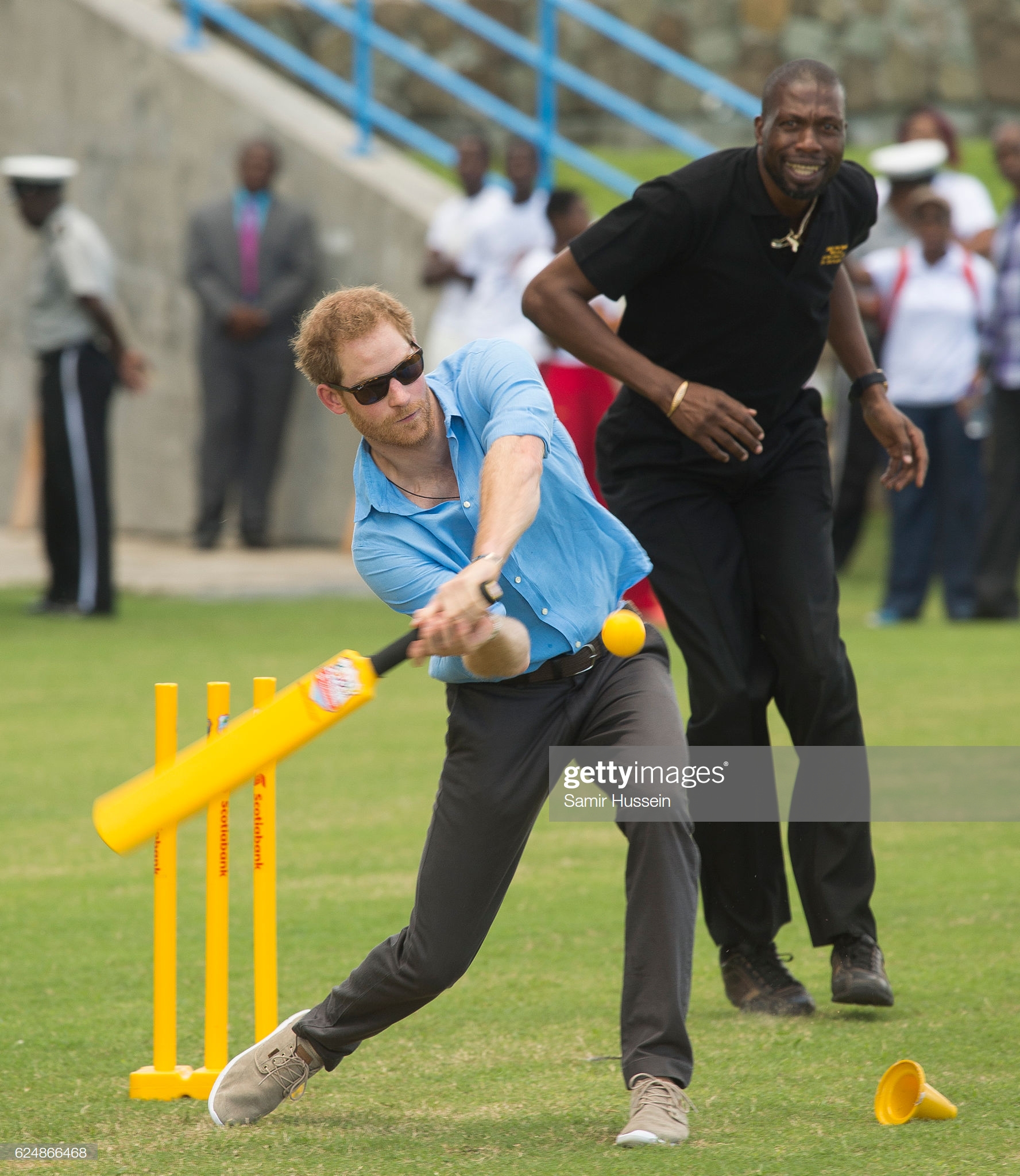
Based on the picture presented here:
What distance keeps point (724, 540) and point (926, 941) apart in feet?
4.35

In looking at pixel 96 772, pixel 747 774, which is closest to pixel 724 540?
pixel 747 774

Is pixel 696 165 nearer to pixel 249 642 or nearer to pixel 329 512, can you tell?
pixel 249 642

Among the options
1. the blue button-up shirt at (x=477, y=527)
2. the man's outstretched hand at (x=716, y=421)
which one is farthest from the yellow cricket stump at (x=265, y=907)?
the man's outstretched hand at (x=716, y=421)

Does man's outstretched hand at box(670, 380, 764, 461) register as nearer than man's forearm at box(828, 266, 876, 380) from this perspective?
Yes

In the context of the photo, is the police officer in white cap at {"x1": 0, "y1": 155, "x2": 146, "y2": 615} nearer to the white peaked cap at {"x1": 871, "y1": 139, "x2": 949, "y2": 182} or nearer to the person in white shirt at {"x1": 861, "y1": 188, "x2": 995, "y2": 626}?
the person in white shirt at {"x1": 861, "y1": 188, "x2": 995, "y2": 626}

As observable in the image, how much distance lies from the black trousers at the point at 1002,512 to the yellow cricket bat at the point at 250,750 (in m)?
8.40

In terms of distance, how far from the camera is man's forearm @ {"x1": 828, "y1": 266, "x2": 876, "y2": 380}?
539 cm

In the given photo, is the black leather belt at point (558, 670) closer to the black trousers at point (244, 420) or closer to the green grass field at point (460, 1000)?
the green grass field at point (460, 1000)

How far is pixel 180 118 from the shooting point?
16.1m

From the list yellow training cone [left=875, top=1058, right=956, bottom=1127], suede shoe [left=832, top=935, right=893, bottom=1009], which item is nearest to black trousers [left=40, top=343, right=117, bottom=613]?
suede shoe [left=832, top=935, right=893, bottom=1009]

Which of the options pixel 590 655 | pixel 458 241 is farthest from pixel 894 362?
pixel 590 655

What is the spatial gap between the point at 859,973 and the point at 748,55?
20881mm

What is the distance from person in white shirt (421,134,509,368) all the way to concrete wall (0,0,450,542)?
80 cm

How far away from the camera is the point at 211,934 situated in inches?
171
